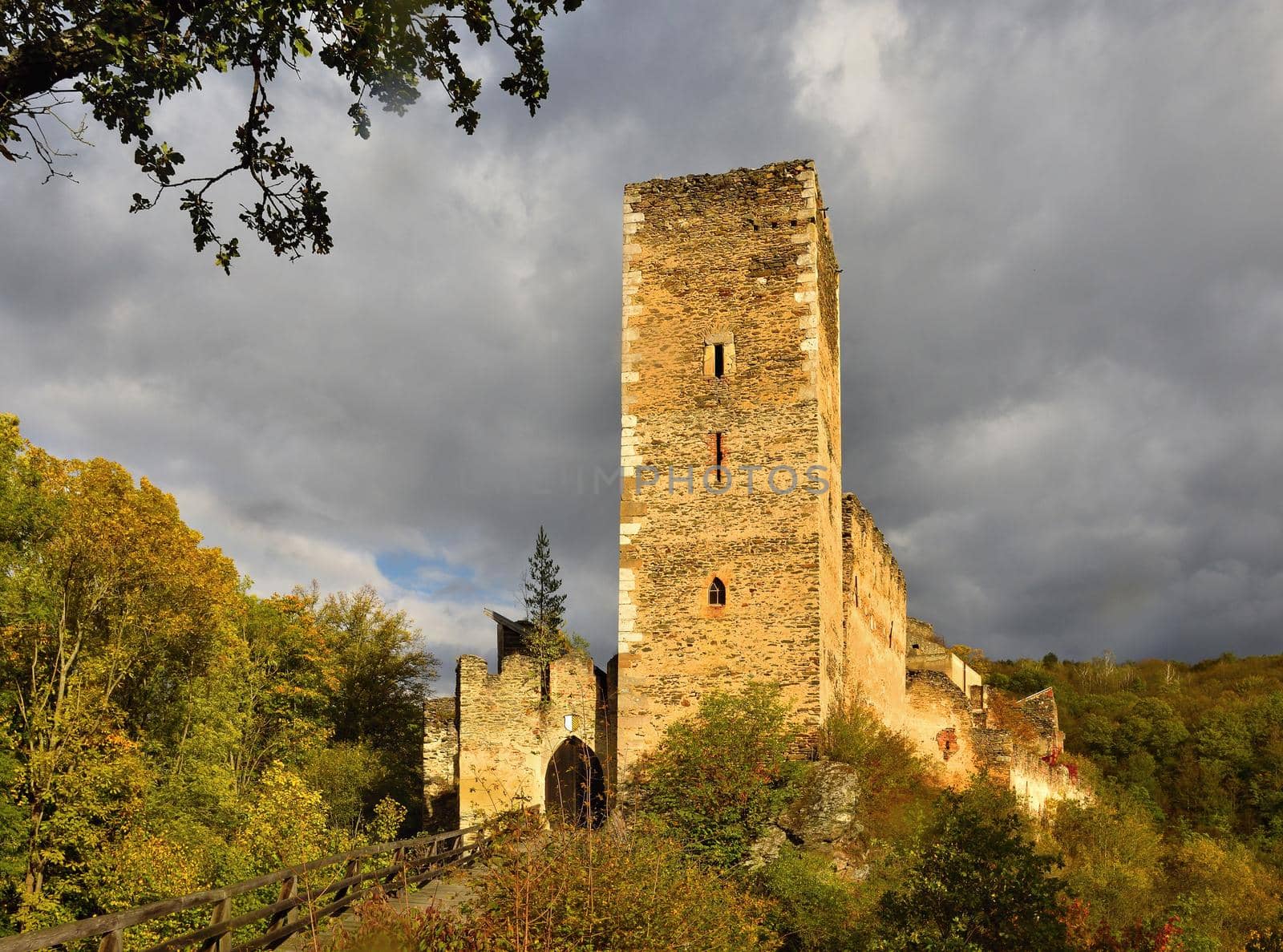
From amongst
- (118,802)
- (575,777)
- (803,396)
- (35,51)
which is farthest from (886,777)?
(35,51)

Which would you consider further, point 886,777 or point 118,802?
point 118,802

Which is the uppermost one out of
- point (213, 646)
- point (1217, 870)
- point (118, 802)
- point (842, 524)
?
point (842, 524)

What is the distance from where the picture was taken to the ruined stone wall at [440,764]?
2291 cm

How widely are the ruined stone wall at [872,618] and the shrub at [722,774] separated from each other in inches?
139

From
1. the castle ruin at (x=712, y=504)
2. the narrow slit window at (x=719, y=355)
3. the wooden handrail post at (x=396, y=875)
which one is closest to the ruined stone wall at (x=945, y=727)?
the castle ruin at (x=712, y=504)

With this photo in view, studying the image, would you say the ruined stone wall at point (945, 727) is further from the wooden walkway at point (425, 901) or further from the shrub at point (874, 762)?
the wooden walkway at point (425, 901)

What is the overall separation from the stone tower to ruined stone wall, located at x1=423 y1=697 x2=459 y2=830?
575cm

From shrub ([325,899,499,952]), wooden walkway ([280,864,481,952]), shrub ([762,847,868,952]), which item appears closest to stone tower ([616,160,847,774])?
shrub ([762,847,868,952])

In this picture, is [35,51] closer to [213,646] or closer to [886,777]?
[886,777]

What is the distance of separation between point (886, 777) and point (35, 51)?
16.1 m

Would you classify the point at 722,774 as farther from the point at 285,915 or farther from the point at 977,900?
the point at 285,915

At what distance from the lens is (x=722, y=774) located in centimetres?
1709

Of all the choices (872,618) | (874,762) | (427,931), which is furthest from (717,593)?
(427,931)

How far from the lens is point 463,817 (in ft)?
70.3
